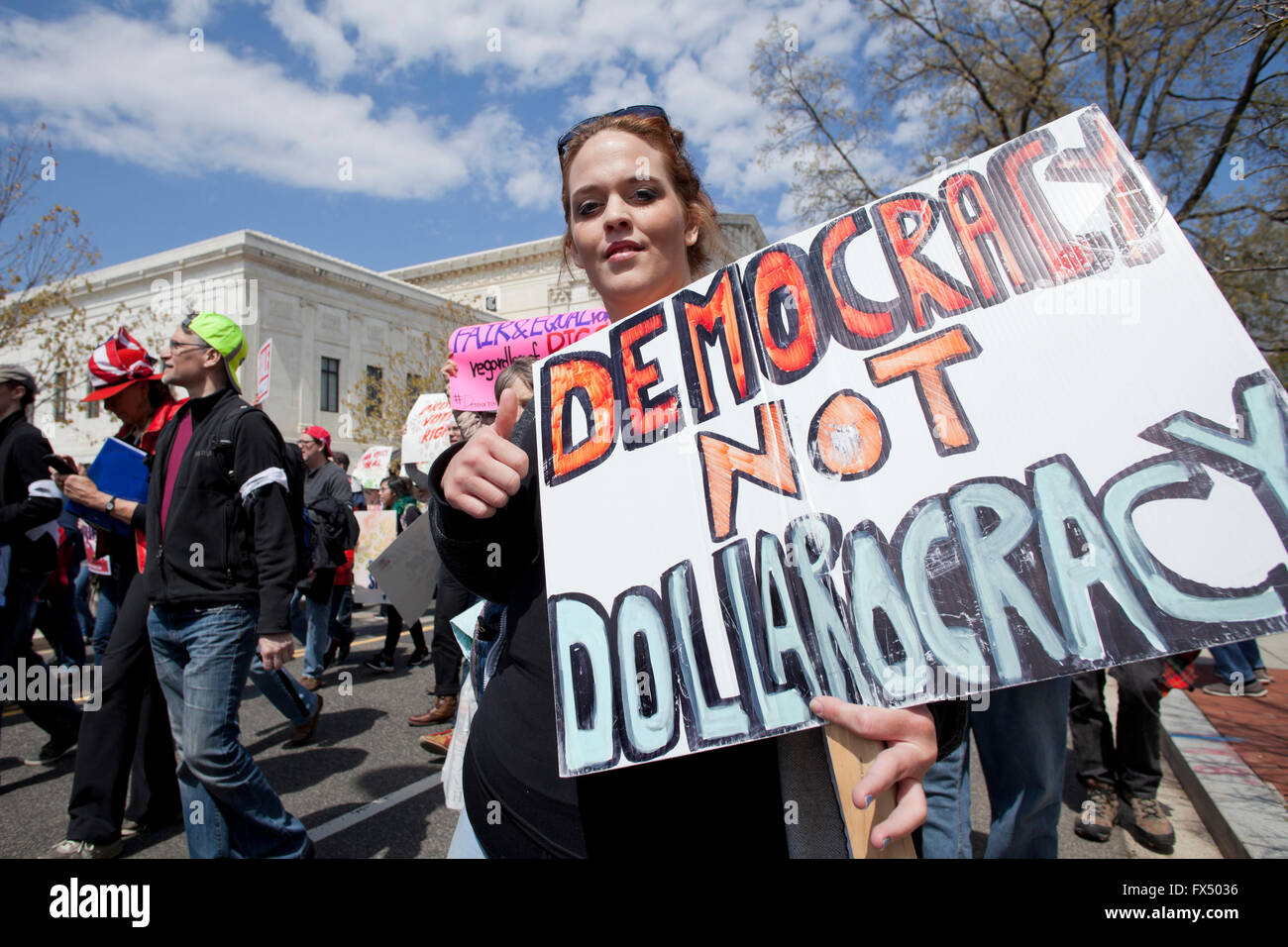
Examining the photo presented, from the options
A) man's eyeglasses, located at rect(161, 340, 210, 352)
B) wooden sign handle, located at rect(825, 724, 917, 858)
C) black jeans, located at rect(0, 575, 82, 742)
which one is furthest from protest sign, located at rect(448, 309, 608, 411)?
wooden sign handle, located at rect(825, 724, 917, 858)

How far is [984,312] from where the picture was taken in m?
1.06

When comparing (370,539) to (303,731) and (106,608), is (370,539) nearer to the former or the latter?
(303,731)

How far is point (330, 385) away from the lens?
35406mm

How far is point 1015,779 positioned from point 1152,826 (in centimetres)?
150

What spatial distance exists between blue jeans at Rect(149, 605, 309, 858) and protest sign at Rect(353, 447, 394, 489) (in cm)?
1003

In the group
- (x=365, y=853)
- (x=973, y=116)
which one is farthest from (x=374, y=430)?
(x=365, y=853)

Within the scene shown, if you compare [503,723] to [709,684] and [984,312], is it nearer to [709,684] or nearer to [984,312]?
[709,684]

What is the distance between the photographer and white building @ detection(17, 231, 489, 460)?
3095 cm

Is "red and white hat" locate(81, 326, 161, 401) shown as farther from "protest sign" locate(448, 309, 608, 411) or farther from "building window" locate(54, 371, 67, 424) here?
"building window" locate(54, 371, 67, 424)

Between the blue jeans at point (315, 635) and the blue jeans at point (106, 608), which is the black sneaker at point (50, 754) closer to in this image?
the blue jeans at point (106, 608)

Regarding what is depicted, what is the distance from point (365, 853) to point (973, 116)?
13533 mm

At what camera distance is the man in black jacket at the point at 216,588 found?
2.68 meters

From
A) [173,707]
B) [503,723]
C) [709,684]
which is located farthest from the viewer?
[173,707]

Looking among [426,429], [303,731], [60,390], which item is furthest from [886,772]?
[60,390]
